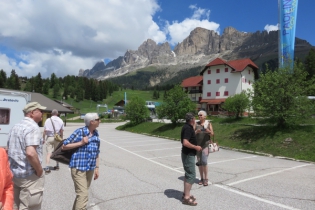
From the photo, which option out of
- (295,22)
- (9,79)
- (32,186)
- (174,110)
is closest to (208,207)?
(32,186)

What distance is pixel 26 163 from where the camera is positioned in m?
3.14

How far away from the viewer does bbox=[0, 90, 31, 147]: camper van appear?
1016cm

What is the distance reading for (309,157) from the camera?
10.3 meters

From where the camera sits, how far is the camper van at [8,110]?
10.2 meters

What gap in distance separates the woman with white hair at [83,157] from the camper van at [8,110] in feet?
27.3

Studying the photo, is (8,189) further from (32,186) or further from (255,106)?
(255,106)

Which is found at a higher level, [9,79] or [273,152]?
[9,79]

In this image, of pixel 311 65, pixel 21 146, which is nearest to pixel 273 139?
pixel 21 146

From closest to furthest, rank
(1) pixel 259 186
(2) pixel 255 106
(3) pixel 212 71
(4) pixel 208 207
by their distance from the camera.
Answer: (4) pixel 208 207
(1) pixel 259 186
(2) pixel 255 106
(3) pixel 212 71

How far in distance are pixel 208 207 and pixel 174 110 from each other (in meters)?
Answer: 18.4

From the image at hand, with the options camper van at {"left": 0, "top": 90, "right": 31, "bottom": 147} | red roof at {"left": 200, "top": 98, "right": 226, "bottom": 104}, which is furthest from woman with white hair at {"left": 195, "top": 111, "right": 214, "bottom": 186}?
red roof at {"left": 200, "top": 98, "right": 226, "bottom": 104}

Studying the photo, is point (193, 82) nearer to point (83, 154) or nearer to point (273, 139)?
point (273, 139)

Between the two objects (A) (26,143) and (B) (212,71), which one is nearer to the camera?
(A) (26,143)

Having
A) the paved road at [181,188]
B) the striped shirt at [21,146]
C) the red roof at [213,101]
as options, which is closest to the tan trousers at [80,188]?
the striped shirt at [21,146]
